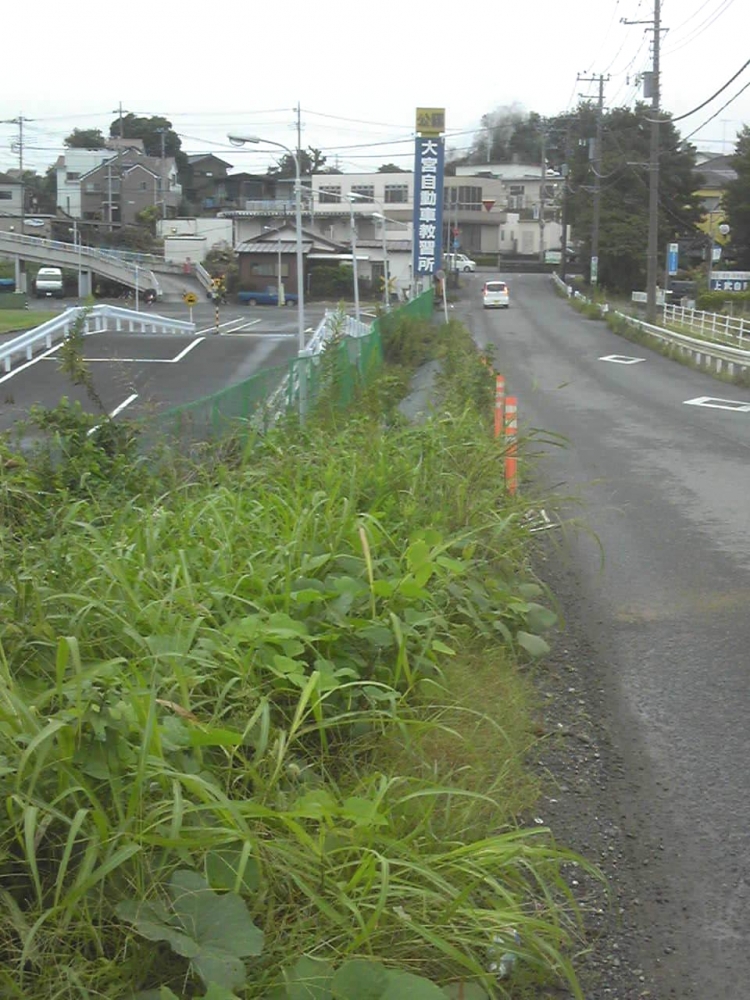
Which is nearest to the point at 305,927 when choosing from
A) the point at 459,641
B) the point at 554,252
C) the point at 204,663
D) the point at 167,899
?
the point at 167,899

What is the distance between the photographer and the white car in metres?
83.6

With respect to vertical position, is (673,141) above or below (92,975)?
above

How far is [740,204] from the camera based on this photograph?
2758 inches

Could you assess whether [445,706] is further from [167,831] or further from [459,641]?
[167,831]

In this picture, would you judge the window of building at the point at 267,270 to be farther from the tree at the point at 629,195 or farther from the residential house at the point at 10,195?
the residential house at the point at 10,195

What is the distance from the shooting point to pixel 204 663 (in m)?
4.27

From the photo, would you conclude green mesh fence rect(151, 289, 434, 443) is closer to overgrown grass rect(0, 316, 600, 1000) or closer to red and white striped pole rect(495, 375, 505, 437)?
red and white striped pole rect(495, 375, 505, 437)

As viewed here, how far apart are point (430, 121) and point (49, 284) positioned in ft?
95.7

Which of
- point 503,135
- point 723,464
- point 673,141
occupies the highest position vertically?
point 503,135

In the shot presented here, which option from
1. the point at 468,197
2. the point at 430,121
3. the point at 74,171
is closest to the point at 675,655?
the point at 430,121

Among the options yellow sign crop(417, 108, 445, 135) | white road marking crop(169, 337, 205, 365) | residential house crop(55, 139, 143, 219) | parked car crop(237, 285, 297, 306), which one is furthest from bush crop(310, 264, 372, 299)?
white road marking crop(169, 337, 205, 365)

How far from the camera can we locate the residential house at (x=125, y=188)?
8781 cm

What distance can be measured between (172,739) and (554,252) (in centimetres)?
11220

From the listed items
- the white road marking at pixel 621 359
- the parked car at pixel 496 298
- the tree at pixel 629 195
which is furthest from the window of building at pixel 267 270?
the white road marking at pixel 621 359
